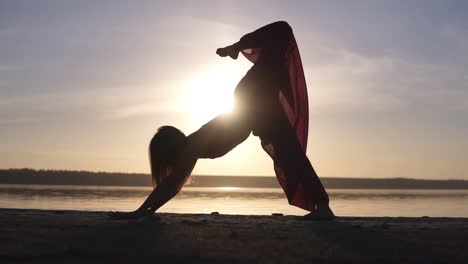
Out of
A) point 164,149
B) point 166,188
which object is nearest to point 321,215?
point 166,188

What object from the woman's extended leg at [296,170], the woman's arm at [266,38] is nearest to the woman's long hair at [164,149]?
the woman's extended leg at [296,170]

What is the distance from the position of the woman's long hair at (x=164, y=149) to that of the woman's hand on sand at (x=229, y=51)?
102 centimetres

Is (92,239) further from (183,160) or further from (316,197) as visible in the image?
(316,197)

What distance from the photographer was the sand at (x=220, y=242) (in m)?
3.88

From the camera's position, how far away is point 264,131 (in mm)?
7008

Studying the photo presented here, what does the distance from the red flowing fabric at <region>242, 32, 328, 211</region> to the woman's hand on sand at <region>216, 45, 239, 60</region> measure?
11.8 inches

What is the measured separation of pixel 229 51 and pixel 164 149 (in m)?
1.36

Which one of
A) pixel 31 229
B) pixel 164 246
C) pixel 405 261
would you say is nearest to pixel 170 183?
pixel 31 229

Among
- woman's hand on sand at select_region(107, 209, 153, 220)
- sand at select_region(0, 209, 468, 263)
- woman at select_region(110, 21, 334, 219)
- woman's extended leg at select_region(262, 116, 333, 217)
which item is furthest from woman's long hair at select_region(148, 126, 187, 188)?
woman's extended leg at select_region(262, 116, 333, 217)

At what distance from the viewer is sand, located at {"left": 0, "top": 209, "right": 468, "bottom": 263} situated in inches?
153

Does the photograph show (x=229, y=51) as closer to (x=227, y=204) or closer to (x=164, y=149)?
(x=164, y=149)

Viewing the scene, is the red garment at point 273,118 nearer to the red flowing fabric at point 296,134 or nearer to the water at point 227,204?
the red flowing fabric at point 296,134

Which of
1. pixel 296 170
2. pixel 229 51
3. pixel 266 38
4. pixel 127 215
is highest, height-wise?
pixel 266 38

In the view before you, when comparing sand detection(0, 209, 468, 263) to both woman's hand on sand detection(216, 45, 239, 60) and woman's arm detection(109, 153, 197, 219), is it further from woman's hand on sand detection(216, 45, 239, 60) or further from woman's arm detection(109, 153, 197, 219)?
woman's hand on sand detection(216, 45, 239, 60)
